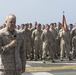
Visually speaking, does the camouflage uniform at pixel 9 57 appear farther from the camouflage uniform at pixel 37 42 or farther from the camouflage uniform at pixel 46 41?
the camouflage uniform at pixel 37 42

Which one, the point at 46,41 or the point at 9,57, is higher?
the point at 46,41

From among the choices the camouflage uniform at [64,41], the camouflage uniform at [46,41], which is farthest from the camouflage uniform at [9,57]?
the camouflage uniform at [64,41]

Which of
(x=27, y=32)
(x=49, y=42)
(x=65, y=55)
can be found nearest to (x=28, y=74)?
(x=49, y=42)

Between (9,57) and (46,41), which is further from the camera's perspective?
(46,41)

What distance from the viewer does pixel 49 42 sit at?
18953 millimetres

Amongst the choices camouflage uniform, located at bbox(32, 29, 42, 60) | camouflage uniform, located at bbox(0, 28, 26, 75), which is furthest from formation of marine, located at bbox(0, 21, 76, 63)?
camouflage uniform, located at bbox(0, 28, 26, 75)

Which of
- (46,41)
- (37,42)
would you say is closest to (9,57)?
(46,41)

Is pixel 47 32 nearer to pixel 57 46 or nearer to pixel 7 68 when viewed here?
pixel 57 46

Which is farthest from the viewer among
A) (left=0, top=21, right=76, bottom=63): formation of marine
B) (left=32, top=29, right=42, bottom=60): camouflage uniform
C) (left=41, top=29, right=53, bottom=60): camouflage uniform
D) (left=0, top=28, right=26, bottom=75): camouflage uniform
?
(left=32, top=29, right=42, bottom=60): camouflage uniform

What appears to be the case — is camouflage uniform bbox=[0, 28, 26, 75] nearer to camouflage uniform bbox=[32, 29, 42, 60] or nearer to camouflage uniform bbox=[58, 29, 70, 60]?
camouflage uniform bbox=[32, 29, 42, 60]

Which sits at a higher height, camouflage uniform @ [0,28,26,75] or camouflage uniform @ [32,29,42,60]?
camouflage uniform @ [32,29,42,60]

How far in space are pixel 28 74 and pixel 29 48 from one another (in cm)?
789

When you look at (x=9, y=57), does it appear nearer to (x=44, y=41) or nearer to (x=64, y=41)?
(x=44, y=41)

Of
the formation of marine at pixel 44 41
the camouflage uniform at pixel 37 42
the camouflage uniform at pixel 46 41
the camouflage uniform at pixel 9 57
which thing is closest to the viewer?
the camouflage uniform at pixel 9 57
